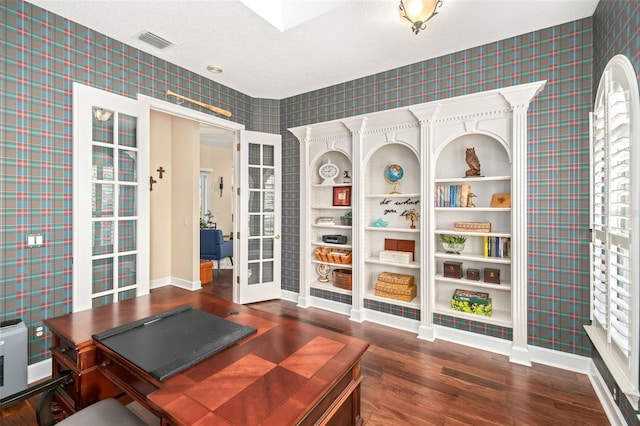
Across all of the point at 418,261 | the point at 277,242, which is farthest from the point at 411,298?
the point at 277,242

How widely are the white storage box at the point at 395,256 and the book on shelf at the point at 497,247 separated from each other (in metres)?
0.77

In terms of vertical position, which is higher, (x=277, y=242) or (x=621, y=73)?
(x=621, y=73)

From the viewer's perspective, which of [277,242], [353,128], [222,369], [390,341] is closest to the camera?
[222,369]

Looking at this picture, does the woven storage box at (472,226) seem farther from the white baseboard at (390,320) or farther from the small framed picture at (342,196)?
the small framed picture at (342,196)

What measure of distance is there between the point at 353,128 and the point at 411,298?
2074 mm

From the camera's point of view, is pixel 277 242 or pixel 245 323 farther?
pixel 277 242

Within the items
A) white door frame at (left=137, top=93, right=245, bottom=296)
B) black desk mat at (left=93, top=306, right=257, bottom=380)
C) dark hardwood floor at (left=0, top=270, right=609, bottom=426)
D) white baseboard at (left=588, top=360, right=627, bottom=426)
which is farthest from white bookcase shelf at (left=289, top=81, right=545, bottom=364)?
black desk mat at (left=93, top=306, right=257, bottom=380)

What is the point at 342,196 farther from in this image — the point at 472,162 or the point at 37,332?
the point at 37,332

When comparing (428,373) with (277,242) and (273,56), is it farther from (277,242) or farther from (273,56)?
(273,56)

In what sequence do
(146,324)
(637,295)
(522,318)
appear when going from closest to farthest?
(637,295) → (146,324) → (522,318)

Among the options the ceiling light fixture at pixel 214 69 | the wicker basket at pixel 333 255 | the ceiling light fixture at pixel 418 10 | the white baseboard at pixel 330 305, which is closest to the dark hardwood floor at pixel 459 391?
the white baseboard at pixel 330 305

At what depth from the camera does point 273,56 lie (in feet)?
10.4

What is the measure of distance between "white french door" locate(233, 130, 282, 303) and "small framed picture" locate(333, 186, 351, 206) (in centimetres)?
89

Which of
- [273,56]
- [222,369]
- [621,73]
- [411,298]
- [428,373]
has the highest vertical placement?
[273,56]
